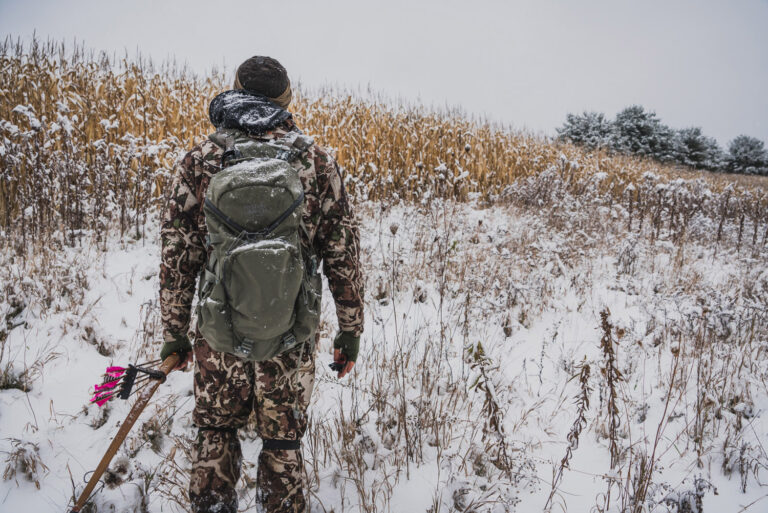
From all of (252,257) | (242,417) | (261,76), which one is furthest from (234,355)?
(261,76)

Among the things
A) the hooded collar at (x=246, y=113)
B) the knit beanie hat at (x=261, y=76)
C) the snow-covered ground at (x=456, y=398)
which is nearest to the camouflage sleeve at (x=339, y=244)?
the hooded collar at (x=246, y=113)

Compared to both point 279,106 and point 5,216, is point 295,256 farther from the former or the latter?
point 5,216

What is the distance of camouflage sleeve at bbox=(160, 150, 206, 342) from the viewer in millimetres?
1590

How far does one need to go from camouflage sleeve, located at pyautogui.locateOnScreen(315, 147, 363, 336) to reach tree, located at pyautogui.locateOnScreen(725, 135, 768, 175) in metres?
36.7

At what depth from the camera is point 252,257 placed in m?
1.25

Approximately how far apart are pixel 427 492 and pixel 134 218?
16.7ft

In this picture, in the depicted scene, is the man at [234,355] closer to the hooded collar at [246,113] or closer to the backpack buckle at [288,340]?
the hooded collar at [246,113]

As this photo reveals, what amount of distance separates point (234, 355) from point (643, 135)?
28.8 metres

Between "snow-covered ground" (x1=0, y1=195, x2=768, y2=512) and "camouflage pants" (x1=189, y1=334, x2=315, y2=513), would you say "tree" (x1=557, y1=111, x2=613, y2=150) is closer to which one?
"snow-covered ground" (x1=0, y1=195, x2=768, y2=512)

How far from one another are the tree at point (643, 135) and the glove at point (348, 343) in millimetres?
26630

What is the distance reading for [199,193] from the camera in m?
1.58

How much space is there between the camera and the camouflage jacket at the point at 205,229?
1578 millimetres

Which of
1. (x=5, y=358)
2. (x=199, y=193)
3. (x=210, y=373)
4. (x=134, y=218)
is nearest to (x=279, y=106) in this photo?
(x=199, y=193)

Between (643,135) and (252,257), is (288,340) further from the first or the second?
(643,135)
